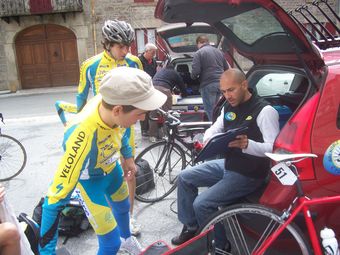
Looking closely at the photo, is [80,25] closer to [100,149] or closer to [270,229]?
[100,149]

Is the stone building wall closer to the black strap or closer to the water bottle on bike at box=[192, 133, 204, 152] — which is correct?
the water bottle on bike at box=[192, 133, 204, 152]

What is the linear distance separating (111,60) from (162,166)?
1452 millimetres

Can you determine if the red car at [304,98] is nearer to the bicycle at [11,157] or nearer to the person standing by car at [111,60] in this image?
the person standing by car at [111,60]

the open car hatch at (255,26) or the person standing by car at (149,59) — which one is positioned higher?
the open car hatch at (255,26)

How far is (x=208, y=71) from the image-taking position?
6.48 metres

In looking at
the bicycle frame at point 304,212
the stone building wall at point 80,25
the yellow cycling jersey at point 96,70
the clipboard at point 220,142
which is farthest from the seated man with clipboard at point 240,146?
the stone building wall at point 80,25

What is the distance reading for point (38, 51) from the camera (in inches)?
733

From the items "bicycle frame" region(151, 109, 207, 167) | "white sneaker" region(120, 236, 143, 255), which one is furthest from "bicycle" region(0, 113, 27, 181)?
"white sneaker" region(120, 236, 143, 255)

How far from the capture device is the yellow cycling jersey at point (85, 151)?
1971 mm

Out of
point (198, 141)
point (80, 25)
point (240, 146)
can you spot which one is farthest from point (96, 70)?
point (80, 25)

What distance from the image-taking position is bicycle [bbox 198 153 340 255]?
2199 mm

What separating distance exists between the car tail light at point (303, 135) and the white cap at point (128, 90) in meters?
0.98

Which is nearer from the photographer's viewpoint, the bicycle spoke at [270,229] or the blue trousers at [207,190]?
the bicycle spoke at [270,229]

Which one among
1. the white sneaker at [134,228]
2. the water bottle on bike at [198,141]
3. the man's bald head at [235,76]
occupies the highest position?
the man's bald head at [235,76]
